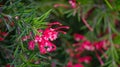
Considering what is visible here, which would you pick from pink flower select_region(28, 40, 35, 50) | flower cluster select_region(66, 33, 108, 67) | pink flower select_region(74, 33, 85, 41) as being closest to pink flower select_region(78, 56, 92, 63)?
flower cluster select_region(66, 33, 108, 67)

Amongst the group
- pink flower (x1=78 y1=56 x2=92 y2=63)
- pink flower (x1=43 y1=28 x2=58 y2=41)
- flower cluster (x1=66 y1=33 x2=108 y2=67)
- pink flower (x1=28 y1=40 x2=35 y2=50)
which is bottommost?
pink flower (x1=78 y1=56 x2=92 y2=63)

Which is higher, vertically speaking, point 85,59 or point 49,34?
point 49,34

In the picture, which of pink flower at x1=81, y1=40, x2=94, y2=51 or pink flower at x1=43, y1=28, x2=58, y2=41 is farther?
pink flower at x1=81, y1=40, x2=94, y2=51

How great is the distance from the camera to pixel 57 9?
4.44 ft

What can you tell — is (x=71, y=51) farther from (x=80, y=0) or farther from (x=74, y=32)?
(x=80, y=0)

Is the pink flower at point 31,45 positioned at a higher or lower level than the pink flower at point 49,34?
lower

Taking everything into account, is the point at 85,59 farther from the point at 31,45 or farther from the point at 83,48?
the point at 31,45

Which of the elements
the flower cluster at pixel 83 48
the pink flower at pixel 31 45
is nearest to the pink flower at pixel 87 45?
the flower cluster at pixel 83 48

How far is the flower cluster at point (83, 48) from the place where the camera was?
4.46 ft

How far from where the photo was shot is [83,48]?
4.52ft

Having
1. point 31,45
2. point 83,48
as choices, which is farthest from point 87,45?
point 31,45

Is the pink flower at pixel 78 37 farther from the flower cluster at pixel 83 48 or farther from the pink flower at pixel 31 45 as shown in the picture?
the pink flower at pixel 31 45

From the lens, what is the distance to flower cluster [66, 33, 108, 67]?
4.46ft

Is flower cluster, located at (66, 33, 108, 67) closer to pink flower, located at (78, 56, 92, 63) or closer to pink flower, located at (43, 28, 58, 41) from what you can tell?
pink flower, located at (78, 56, 92, 63)
